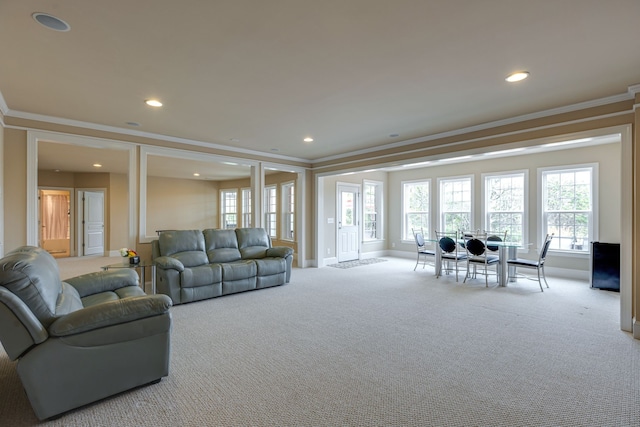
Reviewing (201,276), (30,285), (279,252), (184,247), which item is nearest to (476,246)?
(279,252)

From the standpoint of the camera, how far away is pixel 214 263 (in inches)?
204

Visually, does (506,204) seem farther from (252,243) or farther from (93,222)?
(93,222)

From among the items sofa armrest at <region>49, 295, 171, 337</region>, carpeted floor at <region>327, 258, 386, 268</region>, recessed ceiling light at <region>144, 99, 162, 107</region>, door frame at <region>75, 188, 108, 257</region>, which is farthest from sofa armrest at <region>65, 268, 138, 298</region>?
door frame at <region>75, 188, 108, 257</region>

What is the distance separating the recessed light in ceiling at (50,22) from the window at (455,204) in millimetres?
7725

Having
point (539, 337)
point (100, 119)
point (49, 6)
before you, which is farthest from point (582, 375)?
point (100, 119)

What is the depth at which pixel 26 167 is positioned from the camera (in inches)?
168

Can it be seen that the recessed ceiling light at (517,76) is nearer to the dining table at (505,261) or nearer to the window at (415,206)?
the dining table at (505,261)

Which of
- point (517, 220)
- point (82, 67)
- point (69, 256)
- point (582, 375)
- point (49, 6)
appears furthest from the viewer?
point (69, 256)

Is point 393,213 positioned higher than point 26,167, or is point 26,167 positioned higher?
point 26,167

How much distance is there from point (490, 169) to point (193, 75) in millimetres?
6684

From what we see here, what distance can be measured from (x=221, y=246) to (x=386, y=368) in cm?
378

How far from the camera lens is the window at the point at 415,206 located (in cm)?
875

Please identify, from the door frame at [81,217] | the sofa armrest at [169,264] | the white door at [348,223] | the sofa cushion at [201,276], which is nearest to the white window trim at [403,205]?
the white door at [348,223]

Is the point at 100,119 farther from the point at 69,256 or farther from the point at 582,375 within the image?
the point at 69,256
